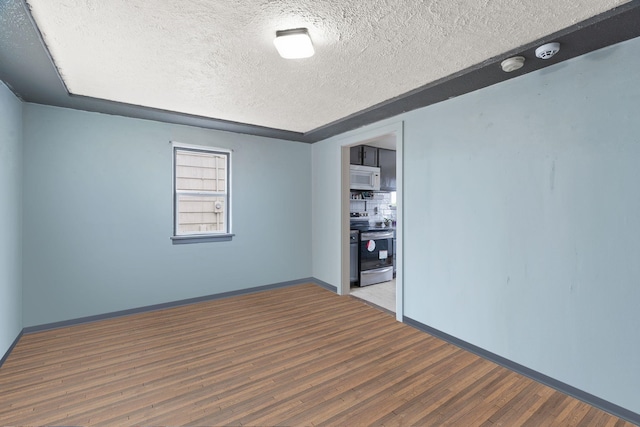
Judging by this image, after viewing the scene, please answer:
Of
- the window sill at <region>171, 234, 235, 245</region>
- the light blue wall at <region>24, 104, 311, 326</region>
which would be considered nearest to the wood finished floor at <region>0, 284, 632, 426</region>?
the light blue wall at <region>24, 104, 311, 326</region>

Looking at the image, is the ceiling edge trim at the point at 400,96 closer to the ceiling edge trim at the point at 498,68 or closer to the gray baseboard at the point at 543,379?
the ceiling edge trim at the point at 498,68

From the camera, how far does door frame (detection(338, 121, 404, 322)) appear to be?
324cm

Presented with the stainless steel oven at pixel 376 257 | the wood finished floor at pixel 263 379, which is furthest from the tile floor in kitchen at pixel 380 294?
the wood finished floor at pixel 263 379

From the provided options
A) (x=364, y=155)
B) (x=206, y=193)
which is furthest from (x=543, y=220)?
(x=206, y=193)

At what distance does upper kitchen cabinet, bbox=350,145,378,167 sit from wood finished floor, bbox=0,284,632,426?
2.85 meters

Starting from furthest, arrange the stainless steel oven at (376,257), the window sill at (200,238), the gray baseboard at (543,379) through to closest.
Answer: the stainless steel oven at (376,257), the window sill at (200,238), the gray baseboard at (543,379)

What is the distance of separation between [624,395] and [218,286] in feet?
13.3

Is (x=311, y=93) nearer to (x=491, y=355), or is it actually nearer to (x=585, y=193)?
(x=585, y=193)

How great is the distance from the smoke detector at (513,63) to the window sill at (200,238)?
3.62 metres

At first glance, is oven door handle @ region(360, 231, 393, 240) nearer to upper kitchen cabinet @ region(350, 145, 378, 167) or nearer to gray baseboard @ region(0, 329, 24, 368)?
upper kitchen cabinet @ region(350, 145, 378, 167)

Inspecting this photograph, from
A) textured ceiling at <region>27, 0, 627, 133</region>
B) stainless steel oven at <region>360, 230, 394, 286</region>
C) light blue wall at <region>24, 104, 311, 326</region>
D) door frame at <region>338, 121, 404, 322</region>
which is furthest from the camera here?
stainless steel oven at <region>360, 230, 394, 286</region>

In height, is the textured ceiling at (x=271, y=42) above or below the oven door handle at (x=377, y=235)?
above

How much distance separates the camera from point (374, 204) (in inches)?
221

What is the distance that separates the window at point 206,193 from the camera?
163 inches
